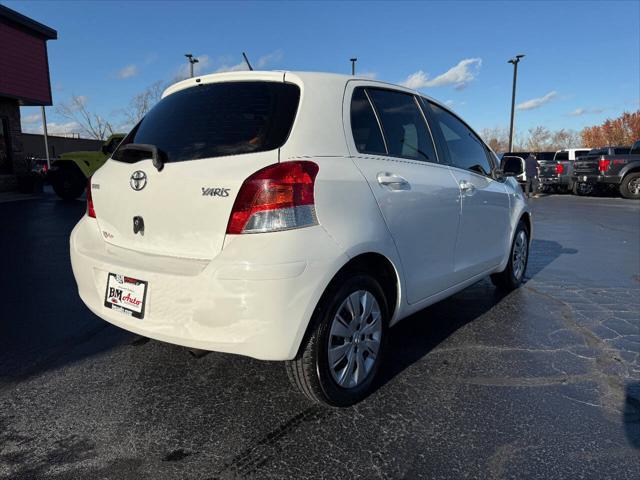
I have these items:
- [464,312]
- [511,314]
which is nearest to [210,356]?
[464,312]

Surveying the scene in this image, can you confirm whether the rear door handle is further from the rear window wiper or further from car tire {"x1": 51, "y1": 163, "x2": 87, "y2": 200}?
car tire {"x1": 51, "y1": 163, "x2": 87, "y2": 200}

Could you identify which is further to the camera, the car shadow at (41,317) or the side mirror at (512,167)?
the side mirror at (512,167)

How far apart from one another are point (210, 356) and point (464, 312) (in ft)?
7.57

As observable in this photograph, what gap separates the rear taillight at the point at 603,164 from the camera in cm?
1652

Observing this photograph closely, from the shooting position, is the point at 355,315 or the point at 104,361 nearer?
the point at 355,315

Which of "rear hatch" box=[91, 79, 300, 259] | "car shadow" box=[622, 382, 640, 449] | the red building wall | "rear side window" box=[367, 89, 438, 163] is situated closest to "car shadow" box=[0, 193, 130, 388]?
"rear hatch" box=[91, 79, 300, 259]

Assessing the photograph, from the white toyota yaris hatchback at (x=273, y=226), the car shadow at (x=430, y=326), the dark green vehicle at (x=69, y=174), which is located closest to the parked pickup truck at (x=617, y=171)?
the car shadow at (x=430, y=326)

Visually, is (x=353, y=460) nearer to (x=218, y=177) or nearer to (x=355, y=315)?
(x=355, y=315)

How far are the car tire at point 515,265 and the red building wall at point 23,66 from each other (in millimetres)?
16500

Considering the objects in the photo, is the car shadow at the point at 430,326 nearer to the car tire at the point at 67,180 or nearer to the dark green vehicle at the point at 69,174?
the dark green vehicle at the point at 69,174

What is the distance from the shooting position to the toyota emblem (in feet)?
8.12

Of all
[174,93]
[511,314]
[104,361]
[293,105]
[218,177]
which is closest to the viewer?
[218,177]

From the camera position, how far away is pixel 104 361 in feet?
10.2

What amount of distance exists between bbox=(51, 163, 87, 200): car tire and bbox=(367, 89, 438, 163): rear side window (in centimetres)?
1373
